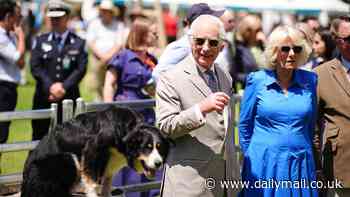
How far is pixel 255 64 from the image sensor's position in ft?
38.6

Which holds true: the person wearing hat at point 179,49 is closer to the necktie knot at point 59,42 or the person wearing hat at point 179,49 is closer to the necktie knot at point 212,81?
the necktie knot at point 212,81

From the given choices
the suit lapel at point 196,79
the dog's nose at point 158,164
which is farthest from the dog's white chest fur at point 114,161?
the suit lapel at point 196,79

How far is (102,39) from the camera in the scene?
12.2 metres

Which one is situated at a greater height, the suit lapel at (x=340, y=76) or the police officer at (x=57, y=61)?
the suit lapel at (x=340, y=76)

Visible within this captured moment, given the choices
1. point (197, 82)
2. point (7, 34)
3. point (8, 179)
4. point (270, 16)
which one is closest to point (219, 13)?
point (197, 82)

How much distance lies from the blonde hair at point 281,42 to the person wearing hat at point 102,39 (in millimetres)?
6375

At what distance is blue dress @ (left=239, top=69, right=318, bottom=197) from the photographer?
5.65 metres

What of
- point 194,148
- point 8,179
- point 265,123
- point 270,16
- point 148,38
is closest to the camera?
point 194,148

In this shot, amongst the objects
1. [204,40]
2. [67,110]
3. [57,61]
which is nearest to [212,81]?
[204,40]

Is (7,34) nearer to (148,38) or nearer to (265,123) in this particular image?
(148,38)

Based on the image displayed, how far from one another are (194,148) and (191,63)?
56 cm

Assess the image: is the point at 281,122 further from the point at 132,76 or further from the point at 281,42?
the point at 132,76

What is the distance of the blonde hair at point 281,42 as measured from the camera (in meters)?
5.72

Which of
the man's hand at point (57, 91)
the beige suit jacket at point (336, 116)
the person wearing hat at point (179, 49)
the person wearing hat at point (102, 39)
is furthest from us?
the person wearing hat at point (102, 39)
